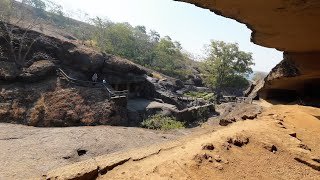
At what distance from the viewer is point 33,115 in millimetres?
21312

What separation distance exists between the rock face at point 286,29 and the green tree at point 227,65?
4619 cm

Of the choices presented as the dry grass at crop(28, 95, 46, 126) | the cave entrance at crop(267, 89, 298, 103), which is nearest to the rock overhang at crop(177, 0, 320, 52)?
the cave entrance at crop(267, 89, 298, 103)

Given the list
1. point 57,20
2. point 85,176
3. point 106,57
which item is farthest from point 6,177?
point 57,20

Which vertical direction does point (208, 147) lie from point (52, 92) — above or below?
above

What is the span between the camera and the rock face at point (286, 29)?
4973 millimetres

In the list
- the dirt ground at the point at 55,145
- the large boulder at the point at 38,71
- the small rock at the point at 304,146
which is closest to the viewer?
the small rock at the point at 304,146

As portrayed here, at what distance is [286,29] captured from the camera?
6457 millimetres

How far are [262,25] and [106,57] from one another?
28.2 metres

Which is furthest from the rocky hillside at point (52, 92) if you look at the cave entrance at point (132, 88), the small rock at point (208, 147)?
the small rock at point (208, 147)

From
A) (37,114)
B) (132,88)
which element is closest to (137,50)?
(132,88)

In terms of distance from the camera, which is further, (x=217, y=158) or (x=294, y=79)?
(x=294, y=79)

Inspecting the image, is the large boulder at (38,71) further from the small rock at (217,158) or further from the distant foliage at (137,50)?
the distant foliage at (137,50)

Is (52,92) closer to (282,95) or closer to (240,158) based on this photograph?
(282,95)

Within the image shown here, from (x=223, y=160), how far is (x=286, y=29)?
10.4 feet
